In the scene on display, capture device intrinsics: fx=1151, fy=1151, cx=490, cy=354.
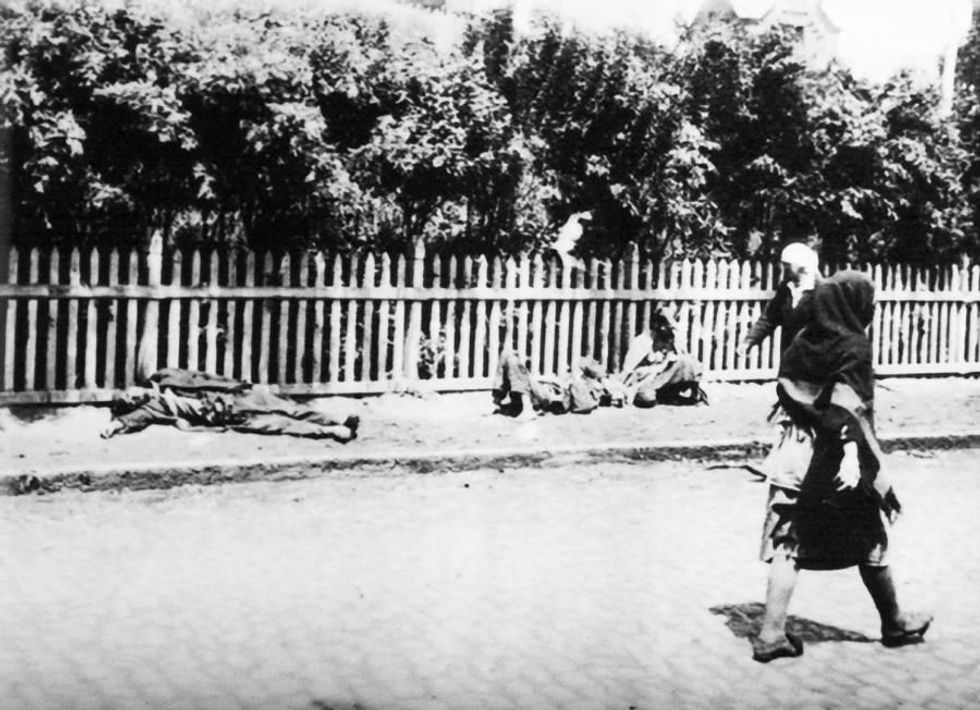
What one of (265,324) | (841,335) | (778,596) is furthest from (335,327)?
(778,596)

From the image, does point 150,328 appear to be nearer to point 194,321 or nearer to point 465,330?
point 194,321

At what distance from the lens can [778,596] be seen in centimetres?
501

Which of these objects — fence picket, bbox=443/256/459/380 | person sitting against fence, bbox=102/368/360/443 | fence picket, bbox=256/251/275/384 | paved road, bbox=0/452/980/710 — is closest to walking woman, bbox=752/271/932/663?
paved road, bbox=0/452/980/710

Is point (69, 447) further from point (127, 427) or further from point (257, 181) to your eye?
point (257, 181)

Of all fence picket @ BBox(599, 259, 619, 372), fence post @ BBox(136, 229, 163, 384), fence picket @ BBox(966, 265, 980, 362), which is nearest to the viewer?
fence post @ BBox(136, 229, 163, 384)

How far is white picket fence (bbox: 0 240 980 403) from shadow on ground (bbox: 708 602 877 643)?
236 inches

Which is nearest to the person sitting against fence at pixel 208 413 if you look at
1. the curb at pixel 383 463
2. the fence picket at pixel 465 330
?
the curb at pixel 383 463

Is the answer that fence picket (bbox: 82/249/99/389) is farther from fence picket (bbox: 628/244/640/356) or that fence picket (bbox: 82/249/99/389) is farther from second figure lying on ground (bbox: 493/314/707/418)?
fence picket (bbox: 628/244/640/356)

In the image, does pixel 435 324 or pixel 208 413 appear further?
pixel 435 324

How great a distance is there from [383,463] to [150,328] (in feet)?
8.83

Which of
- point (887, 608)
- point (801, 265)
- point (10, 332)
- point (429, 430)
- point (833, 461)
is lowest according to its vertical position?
point (887, 608)

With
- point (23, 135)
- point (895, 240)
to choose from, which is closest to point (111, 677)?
point (23, 135)

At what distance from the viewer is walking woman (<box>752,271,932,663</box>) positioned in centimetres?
512

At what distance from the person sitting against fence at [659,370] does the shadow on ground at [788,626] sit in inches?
243
